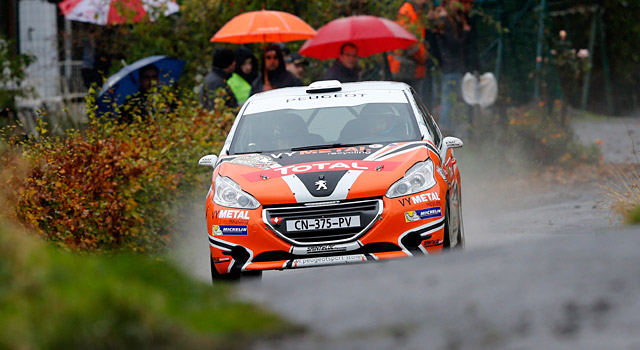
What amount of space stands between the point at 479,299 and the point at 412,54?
1292 cm

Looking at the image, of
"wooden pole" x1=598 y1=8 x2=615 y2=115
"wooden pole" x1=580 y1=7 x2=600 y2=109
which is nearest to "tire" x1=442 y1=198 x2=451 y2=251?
"wooden pole" x1=580 y1=7 x2=600 y2=109

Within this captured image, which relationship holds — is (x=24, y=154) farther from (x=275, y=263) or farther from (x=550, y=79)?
(x=550, y=79)

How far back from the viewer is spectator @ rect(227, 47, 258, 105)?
47.5ft

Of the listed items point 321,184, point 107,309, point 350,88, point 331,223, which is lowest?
point 331,223

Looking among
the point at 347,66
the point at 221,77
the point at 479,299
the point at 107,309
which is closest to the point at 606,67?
the point at 347,66

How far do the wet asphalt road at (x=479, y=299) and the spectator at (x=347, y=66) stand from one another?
1032 centimetres

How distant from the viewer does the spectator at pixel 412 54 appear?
51.8ft

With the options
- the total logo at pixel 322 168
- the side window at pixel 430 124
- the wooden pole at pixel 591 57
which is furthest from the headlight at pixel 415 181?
the wooden pole at pixel 591 57

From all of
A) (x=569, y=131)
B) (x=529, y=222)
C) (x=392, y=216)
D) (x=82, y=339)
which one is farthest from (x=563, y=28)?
(x=82, y=339)

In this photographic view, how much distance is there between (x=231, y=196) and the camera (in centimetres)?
774

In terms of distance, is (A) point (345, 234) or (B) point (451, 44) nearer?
(A) point (345, 234)

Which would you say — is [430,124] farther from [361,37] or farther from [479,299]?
[479,299]

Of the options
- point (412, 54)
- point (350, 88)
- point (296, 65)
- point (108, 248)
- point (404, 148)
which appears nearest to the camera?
point (404, 148)

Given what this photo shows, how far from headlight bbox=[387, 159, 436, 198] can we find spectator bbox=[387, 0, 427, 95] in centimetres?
817
